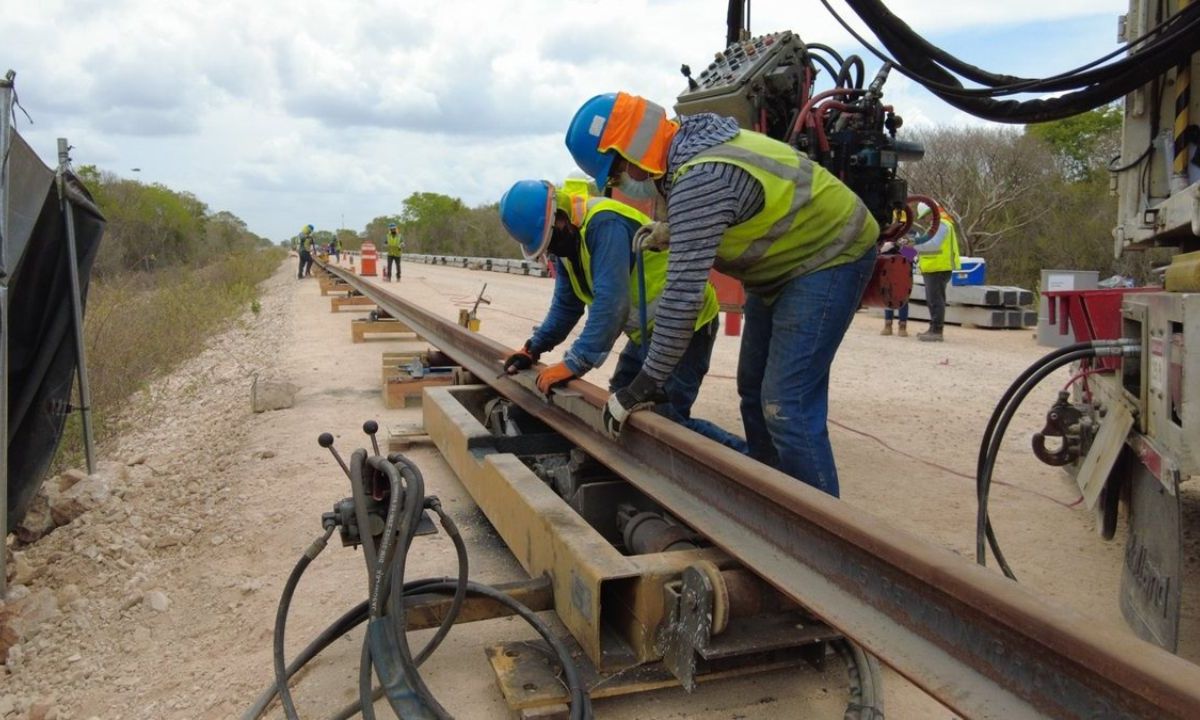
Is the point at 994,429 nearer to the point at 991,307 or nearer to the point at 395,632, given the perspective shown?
the point at 395,632

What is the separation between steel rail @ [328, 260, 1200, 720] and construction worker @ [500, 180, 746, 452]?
76 cm

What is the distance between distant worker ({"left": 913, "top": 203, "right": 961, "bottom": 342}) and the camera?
10.8 m

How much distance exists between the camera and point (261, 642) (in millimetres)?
3125

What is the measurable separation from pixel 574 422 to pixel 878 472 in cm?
213

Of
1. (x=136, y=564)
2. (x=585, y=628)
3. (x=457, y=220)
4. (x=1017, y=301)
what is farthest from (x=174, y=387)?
(x=457, y=220)

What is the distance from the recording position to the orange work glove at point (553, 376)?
4.08m

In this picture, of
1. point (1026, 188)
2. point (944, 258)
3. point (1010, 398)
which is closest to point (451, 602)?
point (1010, 398)

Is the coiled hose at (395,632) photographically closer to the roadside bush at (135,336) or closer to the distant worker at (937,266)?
the roadside bush at (135,336)

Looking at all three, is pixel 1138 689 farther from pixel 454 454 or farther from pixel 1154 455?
pixel 454 454

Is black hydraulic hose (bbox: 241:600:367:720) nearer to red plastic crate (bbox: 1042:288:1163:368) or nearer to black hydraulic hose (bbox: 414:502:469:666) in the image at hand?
black hydraulic hose (bbox: 414:502:469:666)

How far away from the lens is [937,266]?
10883 millimetres

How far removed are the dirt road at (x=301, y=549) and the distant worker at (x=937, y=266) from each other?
299 cm

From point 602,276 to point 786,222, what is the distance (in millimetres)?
973

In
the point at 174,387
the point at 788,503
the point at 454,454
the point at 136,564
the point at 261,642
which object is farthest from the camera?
the point at 174,387
